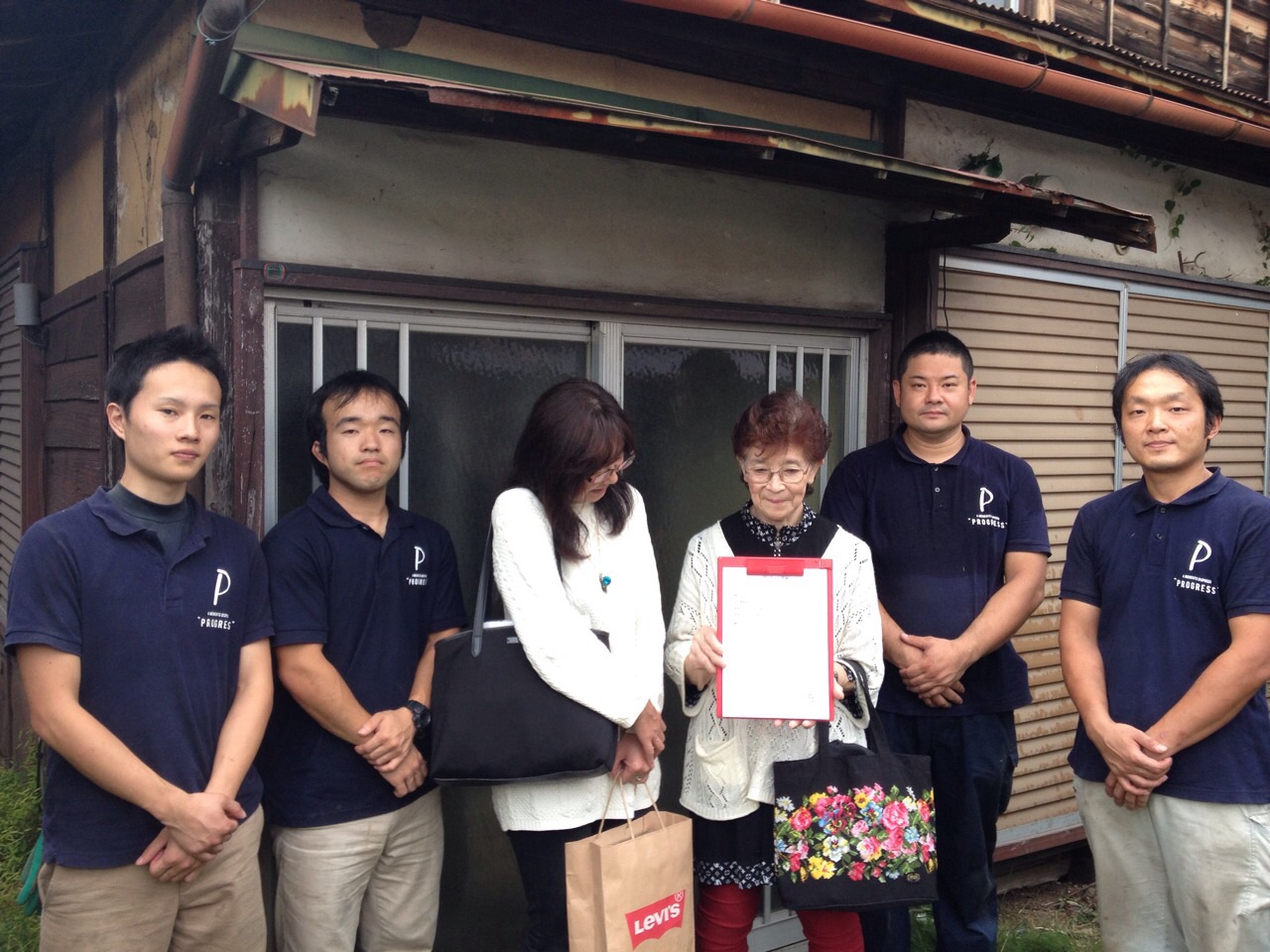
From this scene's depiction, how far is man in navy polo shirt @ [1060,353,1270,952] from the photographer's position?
2852 mm

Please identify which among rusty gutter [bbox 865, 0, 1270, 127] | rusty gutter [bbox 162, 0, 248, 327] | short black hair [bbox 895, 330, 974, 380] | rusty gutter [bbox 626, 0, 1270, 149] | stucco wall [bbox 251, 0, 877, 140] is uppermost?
rusty gutter [bbox 865, 0, 1270, 127]

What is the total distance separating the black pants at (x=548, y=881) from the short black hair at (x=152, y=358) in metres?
1.46

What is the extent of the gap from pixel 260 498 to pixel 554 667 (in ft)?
3.65

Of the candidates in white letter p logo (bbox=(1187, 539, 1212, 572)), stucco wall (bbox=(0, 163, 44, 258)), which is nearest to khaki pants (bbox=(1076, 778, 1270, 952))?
white letter p logo (bbox=(1187, 539, 1212, 572))

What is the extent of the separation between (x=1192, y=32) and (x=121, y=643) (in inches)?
290

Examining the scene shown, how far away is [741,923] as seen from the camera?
3.05 meters

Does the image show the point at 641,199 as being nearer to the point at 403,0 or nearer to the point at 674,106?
the point at 674,106

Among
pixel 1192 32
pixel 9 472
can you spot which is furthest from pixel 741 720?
pixel 1192 32

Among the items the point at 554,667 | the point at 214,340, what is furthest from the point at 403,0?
the point at 554,667

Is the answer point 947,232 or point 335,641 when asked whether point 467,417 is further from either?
point 947,232

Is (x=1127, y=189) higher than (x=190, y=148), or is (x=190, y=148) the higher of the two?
(x=1127, y=189)

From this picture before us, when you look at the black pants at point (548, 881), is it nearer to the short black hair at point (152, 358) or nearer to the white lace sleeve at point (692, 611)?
the white lace sleeve at point (692, 611)

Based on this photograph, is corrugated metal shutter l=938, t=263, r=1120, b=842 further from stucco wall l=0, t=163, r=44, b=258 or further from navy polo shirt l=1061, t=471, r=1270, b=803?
stucco wall l=0, t=163, r=44, b=258

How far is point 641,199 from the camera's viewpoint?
12.7 feet
